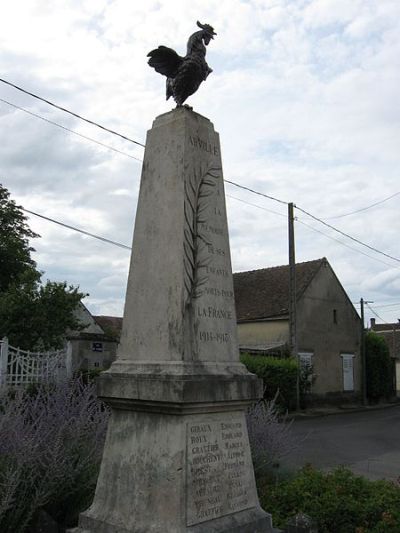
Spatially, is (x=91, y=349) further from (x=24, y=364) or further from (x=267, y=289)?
(x=267, y=289)

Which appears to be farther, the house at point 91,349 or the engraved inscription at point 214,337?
the house at point 91,349

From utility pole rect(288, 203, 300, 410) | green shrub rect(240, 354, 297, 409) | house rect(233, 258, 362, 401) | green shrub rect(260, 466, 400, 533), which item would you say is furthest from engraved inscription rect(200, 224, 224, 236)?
house rect(233, 258, 362, 401)

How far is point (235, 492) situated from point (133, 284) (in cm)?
163

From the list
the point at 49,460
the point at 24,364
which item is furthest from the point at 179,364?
the point at 24,364

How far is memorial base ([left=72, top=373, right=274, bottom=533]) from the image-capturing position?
3574 mm

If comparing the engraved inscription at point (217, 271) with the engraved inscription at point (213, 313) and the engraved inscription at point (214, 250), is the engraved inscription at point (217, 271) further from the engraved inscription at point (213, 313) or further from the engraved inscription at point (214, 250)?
the engraved inscription at point (213, 313)

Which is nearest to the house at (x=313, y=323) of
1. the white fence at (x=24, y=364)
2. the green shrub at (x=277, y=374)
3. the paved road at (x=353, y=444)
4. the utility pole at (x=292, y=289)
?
the utility pole at (x=292, y=289)

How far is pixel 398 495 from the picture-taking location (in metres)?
5.07

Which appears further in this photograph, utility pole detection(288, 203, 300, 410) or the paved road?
utility pole detection(288, 203, 300, 410)

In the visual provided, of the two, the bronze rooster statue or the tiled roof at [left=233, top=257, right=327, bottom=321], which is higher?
the tiled roof at [left=233, top=257, right=327, bottom=321]

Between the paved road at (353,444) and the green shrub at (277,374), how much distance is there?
107 centimetres

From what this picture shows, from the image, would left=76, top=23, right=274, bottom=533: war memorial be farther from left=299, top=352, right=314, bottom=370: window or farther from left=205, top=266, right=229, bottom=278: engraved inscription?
left=299, top=352, right=314, bottom=370: window

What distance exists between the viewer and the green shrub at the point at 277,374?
64.7 ft

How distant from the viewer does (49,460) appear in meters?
4.66
